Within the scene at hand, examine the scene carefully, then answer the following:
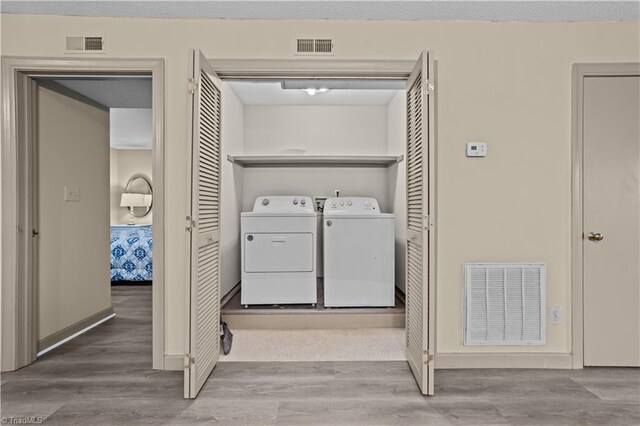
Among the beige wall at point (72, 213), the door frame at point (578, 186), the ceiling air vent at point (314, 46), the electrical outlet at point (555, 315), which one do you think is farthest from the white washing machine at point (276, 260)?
the door frame at point (578, 186)

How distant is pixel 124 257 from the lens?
4867mm

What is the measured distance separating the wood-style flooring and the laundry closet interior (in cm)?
88

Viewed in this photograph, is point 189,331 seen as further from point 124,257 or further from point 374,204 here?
point 124,257

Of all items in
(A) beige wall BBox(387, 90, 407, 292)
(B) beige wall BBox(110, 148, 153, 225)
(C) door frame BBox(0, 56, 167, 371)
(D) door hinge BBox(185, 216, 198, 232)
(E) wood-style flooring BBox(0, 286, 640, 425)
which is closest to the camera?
(E) wood-style flooring BBox(0, 286, 640, 425)

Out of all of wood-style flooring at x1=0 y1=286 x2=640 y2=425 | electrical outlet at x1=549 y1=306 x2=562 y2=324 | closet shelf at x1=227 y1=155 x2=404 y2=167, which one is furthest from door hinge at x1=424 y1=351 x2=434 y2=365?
closet shelf at x1=227 y1=155 x2=404 y2=167

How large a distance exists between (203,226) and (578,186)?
2393 mm

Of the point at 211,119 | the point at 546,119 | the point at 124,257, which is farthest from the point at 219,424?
the point at 124,257

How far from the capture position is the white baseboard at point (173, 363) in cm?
234

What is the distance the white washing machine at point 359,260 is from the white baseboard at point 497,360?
935 millimetres

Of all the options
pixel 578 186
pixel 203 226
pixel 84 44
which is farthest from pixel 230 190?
pixel 578 186

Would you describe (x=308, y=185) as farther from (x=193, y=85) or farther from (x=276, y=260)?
(x=193, y=85)

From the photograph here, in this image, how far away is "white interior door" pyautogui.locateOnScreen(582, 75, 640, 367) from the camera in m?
2.35

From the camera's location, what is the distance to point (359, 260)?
Result: 330cm

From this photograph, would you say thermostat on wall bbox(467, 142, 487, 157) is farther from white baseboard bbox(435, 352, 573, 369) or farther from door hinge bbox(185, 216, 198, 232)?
door hinge bbox(185, 216, 198, 232)
